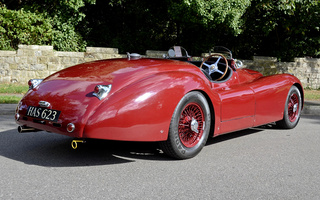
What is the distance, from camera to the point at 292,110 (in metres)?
6.47

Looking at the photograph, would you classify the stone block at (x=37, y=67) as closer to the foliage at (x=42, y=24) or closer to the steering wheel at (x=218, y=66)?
the foliage at (x=42, y=24)

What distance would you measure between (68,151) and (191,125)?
1513 millimetres

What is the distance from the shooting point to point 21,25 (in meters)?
12.9

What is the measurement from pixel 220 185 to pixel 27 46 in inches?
418

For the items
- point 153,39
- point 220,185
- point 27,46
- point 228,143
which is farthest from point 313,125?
point 153,39

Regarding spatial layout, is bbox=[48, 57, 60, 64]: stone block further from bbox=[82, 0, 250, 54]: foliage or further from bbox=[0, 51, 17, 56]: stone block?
bbox=[82, 0, 250, 54]: foliage

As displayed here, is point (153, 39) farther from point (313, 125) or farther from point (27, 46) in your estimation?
point (313, 125)

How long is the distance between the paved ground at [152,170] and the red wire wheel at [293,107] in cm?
90

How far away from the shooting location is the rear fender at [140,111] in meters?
3.78

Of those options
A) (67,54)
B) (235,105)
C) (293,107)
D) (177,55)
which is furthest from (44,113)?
(67,54)

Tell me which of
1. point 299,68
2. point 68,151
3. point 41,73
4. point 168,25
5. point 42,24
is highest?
point 168,25

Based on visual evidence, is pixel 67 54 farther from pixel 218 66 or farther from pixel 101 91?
pixel 101 91

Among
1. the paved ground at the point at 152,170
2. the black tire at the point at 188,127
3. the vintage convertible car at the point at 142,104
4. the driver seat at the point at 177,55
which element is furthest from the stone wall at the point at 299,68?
the black tire at the point at 188,127

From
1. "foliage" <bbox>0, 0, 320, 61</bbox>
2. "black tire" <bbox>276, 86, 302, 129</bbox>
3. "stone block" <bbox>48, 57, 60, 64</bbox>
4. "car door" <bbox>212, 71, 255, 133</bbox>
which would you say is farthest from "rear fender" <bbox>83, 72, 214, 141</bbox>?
"stone block" <bbox>48, 57, 60, 64</bbox>
